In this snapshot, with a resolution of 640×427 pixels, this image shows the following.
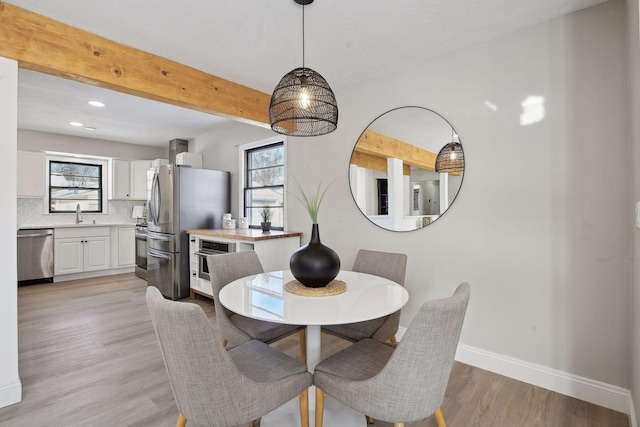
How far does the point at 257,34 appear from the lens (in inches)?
88.8

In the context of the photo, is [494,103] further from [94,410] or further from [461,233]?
[94,410]

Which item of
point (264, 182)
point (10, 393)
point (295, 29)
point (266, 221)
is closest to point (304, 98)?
point (295, 29)

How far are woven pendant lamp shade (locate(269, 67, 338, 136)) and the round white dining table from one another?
39.2 inches

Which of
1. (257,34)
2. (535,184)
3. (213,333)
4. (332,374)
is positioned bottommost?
(332,374)

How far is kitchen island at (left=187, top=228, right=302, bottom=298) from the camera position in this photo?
11.3ft

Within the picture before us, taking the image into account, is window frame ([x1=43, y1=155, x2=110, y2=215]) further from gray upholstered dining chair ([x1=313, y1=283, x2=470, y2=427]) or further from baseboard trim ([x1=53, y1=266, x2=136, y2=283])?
gray upholstered dining chair ([x1=313, y1=283, x2=470, y2=427])

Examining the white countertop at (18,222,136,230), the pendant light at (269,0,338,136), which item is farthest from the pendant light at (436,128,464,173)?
the white countertop at (18,222,136,230)

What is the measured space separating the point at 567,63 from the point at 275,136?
3.06 meters

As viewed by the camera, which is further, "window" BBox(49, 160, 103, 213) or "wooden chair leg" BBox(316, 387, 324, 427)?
"window" BBox(49, 160, 103, 213)

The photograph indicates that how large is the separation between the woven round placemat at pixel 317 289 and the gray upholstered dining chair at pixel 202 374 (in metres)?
0.50

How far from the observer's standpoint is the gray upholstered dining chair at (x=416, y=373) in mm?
1109

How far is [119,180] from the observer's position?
5.89 meters

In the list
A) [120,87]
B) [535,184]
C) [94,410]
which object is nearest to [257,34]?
[120,87]

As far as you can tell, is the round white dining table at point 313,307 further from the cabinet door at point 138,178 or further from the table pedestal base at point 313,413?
the cabinet door at point 138,178
